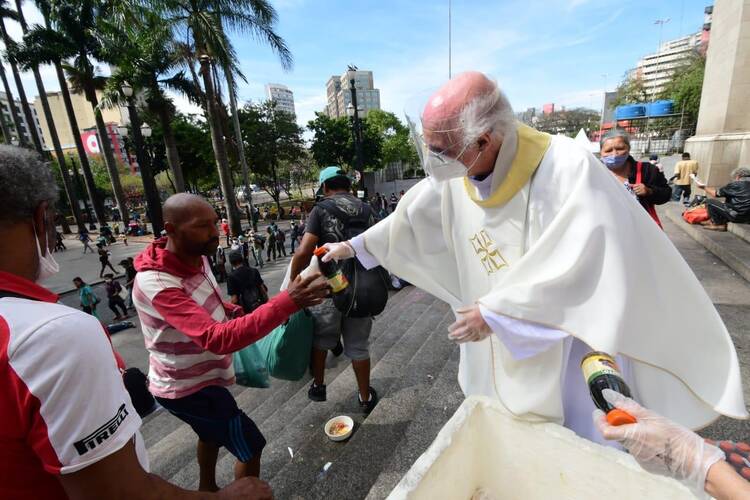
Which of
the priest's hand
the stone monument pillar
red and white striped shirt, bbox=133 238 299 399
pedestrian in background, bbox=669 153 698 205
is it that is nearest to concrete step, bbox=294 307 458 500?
red and white striped shirt, bbox=133 238 299 399

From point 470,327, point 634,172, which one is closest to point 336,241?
point 470,327

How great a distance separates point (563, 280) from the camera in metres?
1.37

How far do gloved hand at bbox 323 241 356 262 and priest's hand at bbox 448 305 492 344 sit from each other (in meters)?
1.03

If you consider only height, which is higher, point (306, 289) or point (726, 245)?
point (306, 289)

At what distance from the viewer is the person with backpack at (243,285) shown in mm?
5180

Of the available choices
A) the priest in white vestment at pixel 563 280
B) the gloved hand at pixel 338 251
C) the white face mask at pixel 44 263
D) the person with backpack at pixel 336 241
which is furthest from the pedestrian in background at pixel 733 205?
the white face mask at pixel 44 263

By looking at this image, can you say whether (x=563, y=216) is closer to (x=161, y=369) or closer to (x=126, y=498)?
(x=126, y=498)

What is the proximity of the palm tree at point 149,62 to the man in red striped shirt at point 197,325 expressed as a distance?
1499cm

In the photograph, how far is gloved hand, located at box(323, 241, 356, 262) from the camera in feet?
7.41

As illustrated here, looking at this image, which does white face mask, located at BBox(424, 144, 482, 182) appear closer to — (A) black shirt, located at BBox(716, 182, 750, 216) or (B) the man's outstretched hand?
(B) the man's outstretched hand

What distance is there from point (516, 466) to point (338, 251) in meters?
1.46

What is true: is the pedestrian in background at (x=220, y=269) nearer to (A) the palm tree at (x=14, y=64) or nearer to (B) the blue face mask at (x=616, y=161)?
(B) the blue face mask at (x=616, y=161)

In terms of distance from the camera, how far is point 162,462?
2973mm

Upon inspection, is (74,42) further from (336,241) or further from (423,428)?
(423,428)
